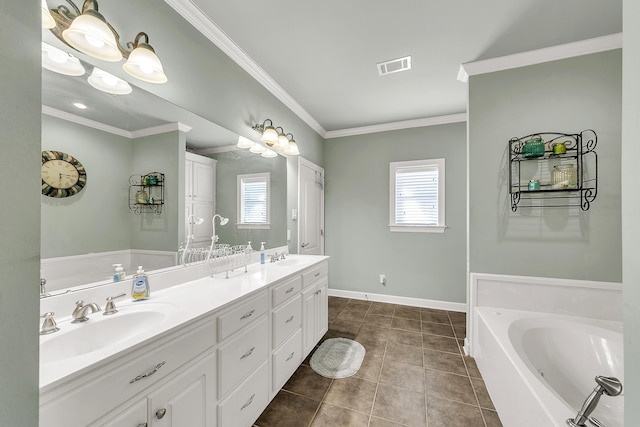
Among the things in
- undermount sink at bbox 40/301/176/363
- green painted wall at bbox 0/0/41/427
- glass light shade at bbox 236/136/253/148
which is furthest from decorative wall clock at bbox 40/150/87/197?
glass light shade at bbox 236/136/253/148

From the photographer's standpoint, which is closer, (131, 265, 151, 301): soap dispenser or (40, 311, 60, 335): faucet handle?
(40, 311, 60, 335): faucet handle

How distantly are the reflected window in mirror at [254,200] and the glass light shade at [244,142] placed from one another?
0.26m

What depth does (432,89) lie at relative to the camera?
2.77 metres

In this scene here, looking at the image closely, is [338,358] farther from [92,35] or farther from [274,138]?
[92,35]

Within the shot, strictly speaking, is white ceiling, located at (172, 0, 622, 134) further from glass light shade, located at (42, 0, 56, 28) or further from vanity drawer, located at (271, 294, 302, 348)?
vanity drawer, located at (271, 294, 302, 348)

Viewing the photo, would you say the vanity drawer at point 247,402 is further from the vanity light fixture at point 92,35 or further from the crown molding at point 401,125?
the crown molding at point 401,125

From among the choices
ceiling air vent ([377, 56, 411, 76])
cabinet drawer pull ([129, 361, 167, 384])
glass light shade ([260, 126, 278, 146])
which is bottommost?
cabinet drawer pull ([129, 361, 167, 384])

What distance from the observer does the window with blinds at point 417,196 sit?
137 inches

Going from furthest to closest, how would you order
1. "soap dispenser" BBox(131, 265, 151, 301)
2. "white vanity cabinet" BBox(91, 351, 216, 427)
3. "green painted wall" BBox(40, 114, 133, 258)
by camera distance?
"soap dispenser" BBox(131, 265, 151, 301) → "green painted wall" BBox(40, 114, 133, 258) → "white vanity cabinet" BBox(91, 351, 216, 427)

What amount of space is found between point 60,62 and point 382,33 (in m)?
1.95

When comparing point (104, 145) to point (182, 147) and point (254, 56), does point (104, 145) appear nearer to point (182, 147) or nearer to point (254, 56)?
point (182, 147)

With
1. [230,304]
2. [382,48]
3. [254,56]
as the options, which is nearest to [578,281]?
[382,48]

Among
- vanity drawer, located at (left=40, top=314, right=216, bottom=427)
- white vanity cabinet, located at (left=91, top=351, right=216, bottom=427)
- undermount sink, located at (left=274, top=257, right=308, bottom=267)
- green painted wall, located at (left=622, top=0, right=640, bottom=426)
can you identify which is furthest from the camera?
undermount sink, located at (left=274, top=257, right=308, bottom=267)

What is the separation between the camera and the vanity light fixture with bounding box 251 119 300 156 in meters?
2.39
